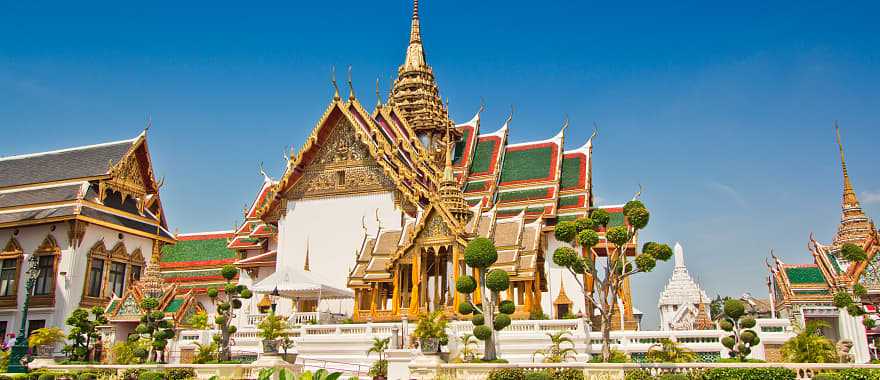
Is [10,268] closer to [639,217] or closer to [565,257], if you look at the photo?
[565,257]

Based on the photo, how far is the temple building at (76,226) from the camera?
846 inches

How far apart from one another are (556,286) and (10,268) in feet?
56.5

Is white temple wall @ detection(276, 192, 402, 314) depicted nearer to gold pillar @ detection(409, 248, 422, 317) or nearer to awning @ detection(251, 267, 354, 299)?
awning @ detection(251, 267, 354, 299)

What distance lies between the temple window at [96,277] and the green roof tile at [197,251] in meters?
6.24

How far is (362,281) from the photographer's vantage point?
17609 mm

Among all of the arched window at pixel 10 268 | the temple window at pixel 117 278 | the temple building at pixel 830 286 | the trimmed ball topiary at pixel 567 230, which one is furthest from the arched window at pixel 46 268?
the temple building at pixel 830 286

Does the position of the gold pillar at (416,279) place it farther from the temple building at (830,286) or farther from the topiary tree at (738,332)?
the temple building at (830,286)

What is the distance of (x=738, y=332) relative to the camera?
12.3 m

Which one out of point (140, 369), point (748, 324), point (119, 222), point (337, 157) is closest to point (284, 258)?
point (337, 157)

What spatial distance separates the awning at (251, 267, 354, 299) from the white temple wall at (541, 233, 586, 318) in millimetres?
6032

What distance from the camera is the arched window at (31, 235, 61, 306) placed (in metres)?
21.3

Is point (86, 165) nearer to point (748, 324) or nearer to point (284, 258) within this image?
point (284, 258)

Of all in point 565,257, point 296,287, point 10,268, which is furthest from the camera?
point 10,268

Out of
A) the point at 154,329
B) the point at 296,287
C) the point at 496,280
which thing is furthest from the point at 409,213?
the point at 496,280
